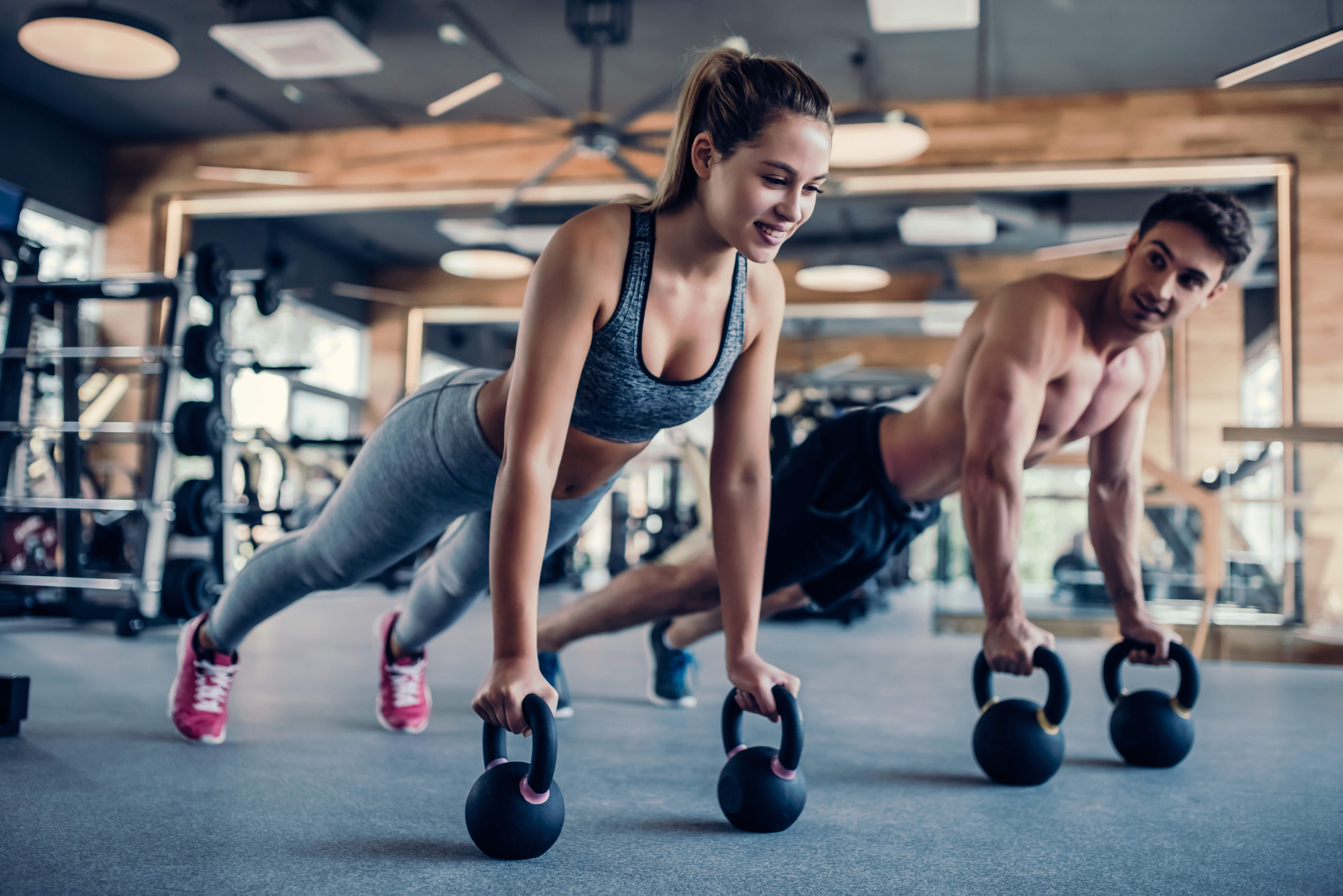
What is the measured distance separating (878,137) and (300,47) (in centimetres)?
285

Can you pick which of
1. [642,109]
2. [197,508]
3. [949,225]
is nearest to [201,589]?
[197,508]

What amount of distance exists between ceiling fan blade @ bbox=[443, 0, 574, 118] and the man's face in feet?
10.5

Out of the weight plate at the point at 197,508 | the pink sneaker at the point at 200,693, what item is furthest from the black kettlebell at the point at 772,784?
the weight plate at the point at 197,508

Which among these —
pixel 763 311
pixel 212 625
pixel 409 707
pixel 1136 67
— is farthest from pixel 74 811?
pixel 1136 67

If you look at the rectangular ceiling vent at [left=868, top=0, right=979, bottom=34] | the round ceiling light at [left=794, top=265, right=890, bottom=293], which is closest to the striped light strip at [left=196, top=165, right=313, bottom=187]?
the round ceiling light at [left=794, top=265, right=890, bottom=293]

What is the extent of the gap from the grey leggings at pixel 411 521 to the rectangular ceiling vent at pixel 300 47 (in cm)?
388

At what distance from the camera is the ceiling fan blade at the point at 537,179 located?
16.2 ft

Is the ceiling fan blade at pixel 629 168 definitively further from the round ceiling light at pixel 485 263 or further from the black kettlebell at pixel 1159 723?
the black kettlebell at pixel 1159 723

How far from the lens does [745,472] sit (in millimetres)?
1411

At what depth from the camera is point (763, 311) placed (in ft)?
4.65

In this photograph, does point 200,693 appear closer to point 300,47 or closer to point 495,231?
point 300,47

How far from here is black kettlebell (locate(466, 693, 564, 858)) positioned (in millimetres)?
1103

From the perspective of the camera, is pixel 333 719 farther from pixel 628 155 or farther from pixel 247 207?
pixel 247 207

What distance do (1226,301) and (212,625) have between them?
862 cm
